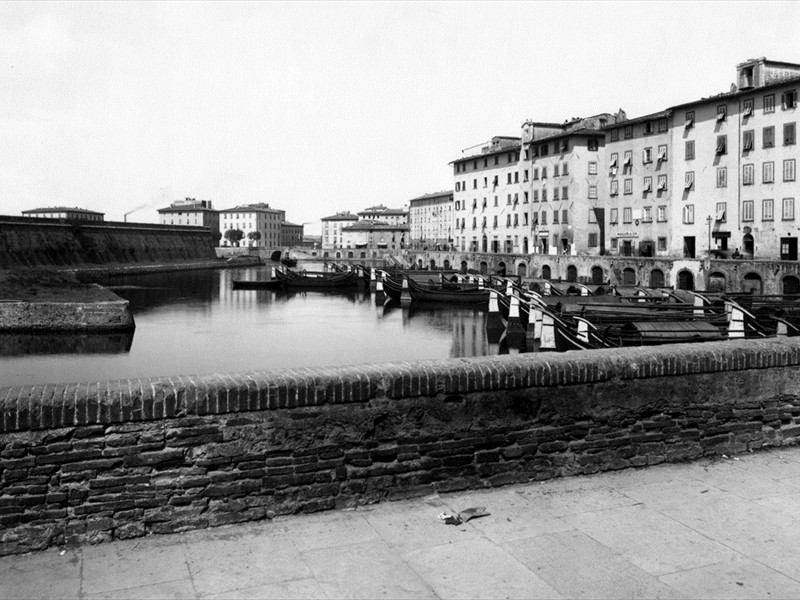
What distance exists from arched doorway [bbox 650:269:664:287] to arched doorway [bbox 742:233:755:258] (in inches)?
219

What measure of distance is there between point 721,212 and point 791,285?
12.0 metres

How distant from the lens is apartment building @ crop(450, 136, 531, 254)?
3231 inches

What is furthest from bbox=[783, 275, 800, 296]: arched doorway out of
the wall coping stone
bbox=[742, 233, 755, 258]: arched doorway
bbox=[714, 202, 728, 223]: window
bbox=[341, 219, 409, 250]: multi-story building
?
Answer: bbox=[341, 219, 409, 250]: multi-story building

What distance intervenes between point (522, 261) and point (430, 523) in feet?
218

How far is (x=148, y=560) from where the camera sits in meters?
4.74

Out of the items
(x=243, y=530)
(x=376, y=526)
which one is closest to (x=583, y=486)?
(x=376, y=526)

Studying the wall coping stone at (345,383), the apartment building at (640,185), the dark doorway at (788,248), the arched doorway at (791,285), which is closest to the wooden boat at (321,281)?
the apartment building at (640,185)

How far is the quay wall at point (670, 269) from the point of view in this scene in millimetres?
45156

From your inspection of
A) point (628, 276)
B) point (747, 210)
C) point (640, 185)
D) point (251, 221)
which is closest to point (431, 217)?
point (251, 221)

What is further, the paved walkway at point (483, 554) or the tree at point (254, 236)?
the tree at point (254, 236)

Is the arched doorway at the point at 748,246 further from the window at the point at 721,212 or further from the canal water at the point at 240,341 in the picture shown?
the canal water at the point at 240,341

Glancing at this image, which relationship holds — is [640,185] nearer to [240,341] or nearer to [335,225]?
[240,341]

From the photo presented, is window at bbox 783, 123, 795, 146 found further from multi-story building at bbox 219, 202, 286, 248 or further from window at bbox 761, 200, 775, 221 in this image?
multi-story building at bbox 219, 202, 286, 248

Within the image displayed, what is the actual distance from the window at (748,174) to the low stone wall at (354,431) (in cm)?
4973
